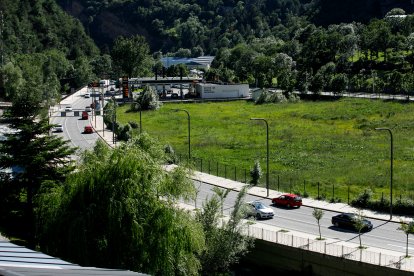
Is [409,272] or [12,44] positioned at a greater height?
[12,44]

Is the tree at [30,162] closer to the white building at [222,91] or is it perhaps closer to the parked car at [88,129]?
the parked car at [88,129]

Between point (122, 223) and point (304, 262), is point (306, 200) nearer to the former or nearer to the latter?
point (304, 262)

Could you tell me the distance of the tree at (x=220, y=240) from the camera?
34.2 meters

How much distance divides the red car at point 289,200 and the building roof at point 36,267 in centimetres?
2852

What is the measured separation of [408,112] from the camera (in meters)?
90.1

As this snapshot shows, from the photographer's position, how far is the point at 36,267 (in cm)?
1736

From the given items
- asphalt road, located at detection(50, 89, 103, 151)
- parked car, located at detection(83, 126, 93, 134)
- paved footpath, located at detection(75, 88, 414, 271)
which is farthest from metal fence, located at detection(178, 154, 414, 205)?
parked car, located at detection(83, 126, 93, 134)

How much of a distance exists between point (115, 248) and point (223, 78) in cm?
12560

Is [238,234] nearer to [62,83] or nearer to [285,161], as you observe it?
[285,161]

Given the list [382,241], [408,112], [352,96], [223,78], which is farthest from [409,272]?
[223,78]

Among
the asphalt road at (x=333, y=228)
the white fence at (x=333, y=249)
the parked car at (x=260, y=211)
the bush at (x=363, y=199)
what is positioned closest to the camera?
the white fence at (x=333, y=249)

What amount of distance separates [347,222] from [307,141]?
34613mm

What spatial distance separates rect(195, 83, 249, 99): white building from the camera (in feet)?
417

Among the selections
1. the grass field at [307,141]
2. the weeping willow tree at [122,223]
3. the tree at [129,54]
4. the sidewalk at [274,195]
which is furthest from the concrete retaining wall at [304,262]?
the tree at [129,54]
